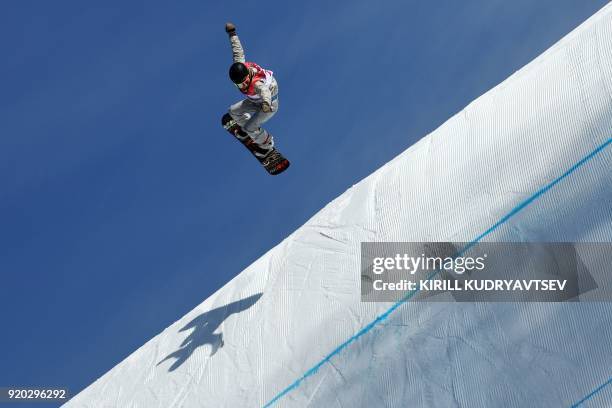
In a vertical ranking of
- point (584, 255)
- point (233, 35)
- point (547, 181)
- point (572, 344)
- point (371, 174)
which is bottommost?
point (572, 344)

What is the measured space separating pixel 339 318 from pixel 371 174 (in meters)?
3.37

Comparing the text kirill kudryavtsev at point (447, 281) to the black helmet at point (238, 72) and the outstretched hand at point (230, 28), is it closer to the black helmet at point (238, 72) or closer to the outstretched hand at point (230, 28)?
the black helmet at point (238, 72)

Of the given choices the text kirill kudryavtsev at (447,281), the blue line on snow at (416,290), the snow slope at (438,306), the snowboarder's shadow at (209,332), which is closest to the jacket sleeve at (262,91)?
the snow slope at (438,306)

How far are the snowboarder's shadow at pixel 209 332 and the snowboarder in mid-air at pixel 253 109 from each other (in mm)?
2485

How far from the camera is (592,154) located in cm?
1088

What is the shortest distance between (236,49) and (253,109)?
123 centimetres

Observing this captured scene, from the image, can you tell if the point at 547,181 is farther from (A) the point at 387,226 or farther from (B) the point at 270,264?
(B) the point at 270,264

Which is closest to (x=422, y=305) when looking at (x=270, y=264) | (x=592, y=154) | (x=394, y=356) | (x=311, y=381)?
(x=394, y=356)

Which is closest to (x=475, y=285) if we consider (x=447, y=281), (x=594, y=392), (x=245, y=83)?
(x=447, y=281)

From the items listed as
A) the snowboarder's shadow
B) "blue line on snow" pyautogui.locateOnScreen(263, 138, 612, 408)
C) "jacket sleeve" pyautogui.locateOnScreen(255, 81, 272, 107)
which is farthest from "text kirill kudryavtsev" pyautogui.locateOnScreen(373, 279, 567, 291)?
"jacket sleeve" pyautogui.locateOnScreen(255, 81, 272, 107)

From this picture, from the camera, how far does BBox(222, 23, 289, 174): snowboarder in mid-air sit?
42.0ft

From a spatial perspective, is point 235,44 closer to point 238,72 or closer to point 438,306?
point 238,72

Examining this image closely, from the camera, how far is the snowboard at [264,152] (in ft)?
46.8

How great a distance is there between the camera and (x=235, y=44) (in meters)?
12.7
